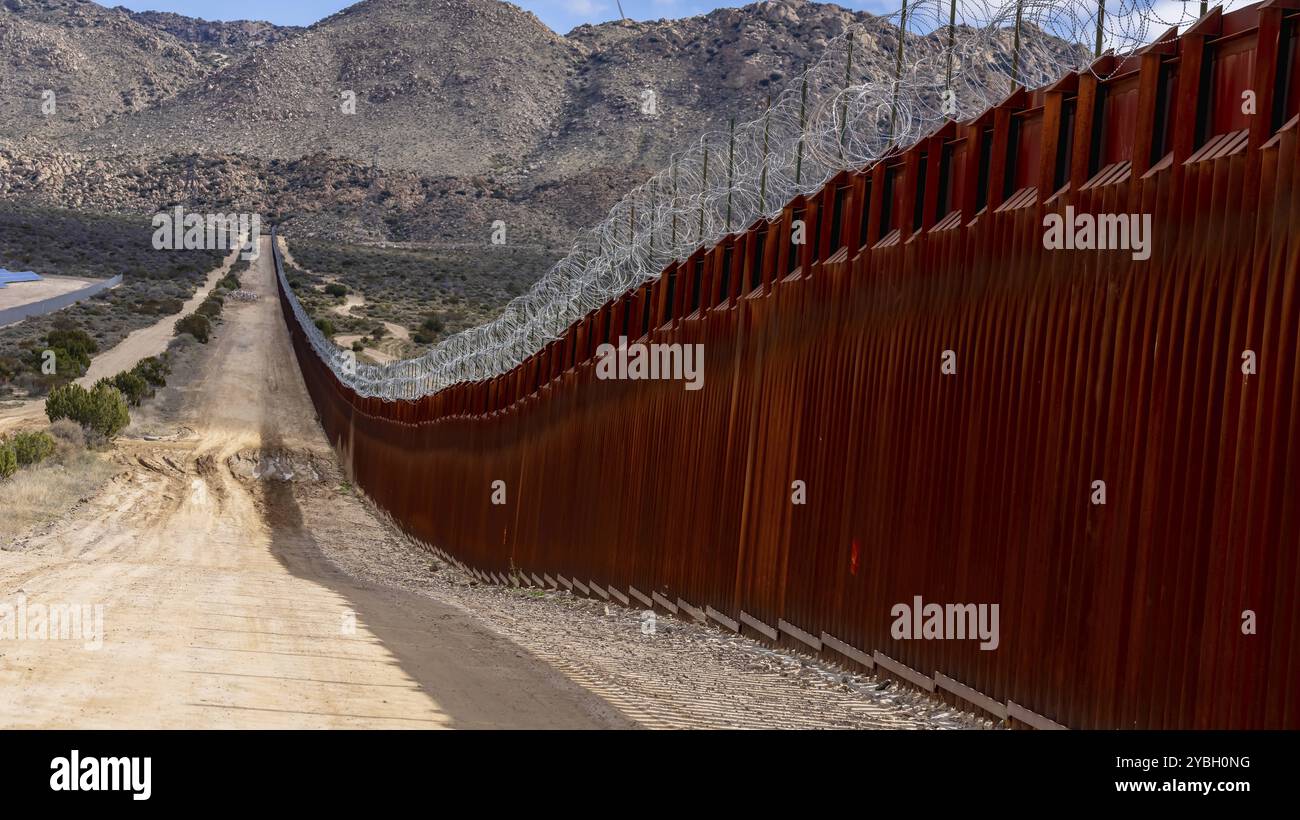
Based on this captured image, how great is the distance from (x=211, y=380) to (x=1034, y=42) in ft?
151

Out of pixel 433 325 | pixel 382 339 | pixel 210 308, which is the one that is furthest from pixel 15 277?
pixel 433 325

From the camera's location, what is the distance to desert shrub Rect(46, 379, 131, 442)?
36.0m

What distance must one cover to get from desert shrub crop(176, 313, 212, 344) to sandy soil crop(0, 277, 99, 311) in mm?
9376

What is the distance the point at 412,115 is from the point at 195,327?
7710 centimetres

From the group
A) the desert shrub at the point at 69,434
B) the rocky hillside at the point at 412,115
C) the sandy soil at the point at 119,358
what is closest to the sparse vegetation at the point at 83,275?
the sandy soil at the point at 119,358

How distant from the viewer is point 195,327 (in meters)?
61.7

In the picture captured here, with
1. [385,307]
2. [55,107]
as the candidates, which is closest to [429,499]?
[385,307]

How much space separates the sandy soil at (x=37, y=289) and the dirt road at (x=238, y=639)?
1697 inches

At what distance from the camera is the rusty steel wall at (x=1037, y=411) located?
6.11m
